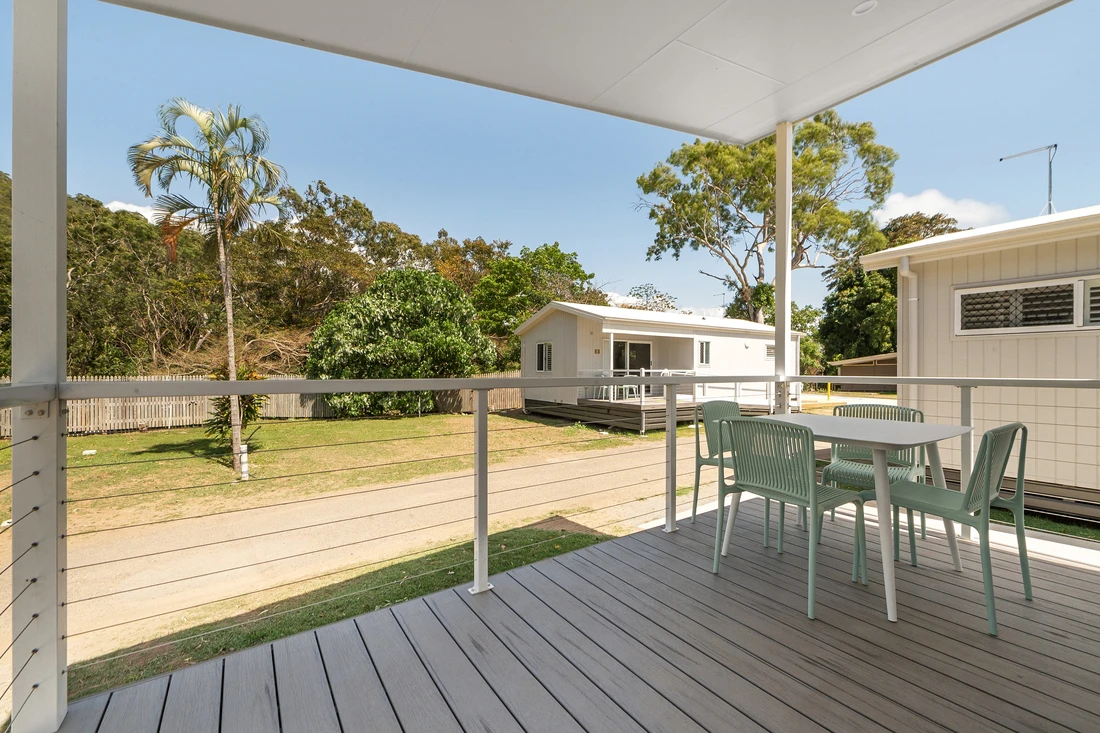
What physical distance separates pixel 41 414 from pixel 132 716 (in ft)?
2.92

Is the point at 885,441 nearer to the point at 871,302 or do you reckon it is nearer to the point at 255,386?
the point at 255,386

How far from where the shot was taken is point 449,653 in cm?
167

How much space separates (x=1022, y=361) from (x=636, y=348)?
10.4 metres

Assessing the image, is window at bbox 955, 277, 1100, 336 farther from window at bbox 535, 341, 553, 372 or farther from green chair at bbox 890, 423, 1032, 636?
window at bbox 535, 341, 553, 372

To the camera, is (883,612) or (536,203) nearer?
(883,612)

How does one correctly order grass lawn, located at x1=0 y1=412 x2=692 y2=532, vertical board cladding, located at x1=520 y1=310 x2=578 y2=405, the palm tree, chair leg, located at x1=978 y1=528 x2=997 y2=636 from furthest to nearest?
vertical board cladding, located at x1=520 y1=310 x2=578 y2=405
the palm tree
grass lawn, located at x1=0 y1=412 x2=692 y2=532
chair leg, located at x1=978 y1=528 x2=997 y2=636

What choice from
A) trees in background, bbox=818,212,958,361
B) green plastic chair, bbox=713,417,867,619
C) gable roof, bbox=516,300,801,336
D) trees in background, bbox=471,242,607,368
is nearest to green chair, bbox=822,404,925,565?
green plastic chair, bbox=713,417,867,619

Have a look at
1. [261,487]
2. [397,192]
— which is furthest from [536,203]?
[261,487]

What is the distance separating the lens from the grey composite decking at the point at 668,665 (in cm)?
Answer: 134

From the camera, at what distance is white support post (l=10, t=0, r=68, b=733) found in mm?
1292

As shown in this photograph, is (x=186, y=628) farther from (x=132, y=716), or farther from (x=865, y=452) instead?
(x=865, y=452)

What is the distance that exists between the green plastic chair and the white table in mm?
125

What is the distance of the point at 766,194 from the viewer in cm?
1725

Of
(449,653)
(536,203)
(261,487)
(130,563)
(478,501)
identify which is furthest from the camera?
(536,203)
